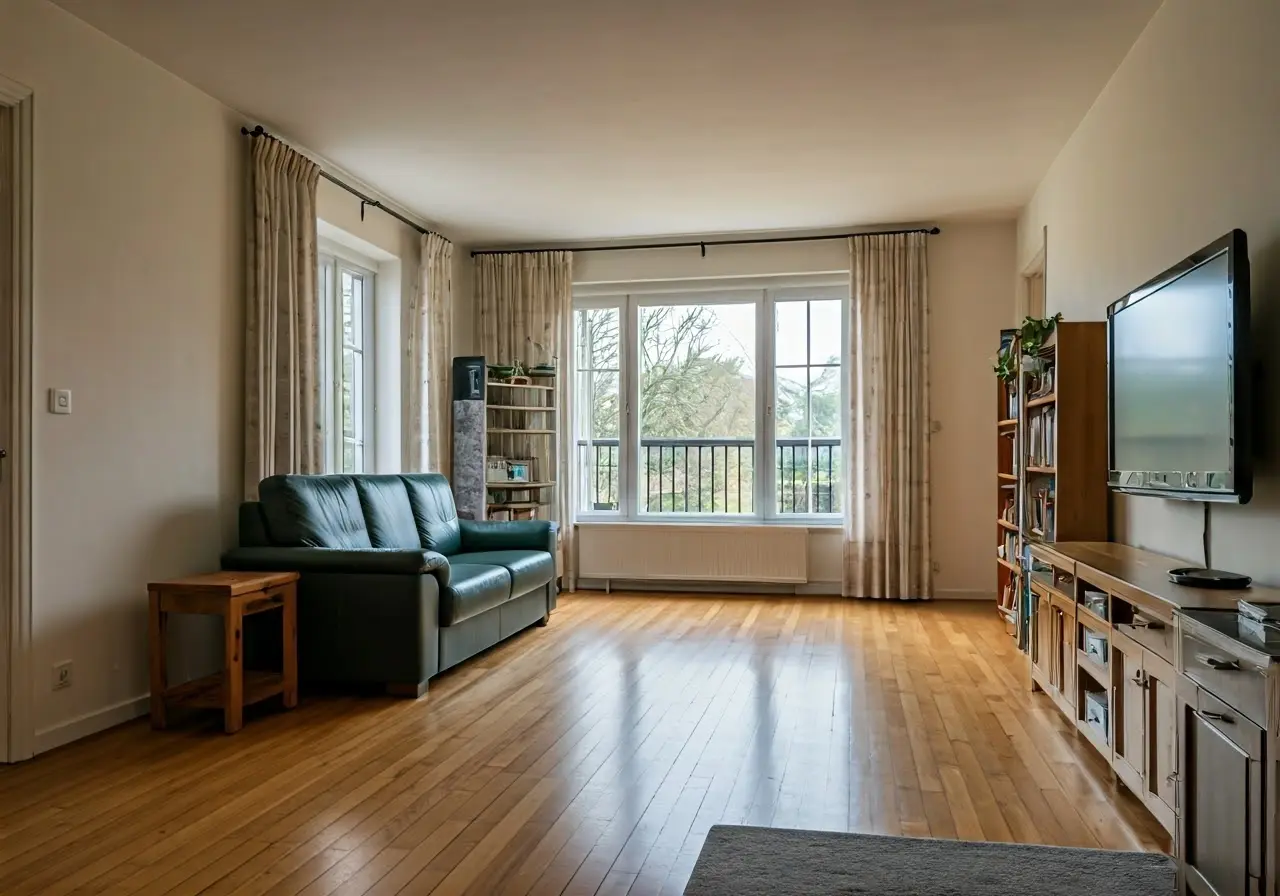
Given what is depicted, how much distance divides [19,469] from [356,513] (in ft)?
5.47

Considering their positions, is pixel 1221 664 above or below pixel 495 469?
below

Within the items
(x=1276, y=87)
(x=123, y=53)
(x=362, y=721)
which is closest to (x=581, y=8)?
(x=123, y=53)

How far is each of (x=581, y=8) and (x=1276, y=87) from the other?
7.46 feet

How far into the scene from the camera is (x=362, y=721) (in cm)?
371

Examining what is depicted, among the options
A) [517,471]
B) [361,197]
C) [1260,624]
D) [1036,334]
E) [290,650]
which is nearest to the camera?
[1260,624]

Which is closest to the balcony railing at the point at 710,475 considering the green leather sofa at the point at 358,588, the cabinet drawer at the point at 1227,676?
the green leather sofa at the point at 358,588

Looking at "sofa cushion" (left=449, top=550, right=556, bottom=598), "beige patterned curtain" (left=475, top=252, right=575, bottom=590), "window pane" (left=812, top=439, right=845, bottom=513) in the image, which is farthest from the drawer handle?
"beige patterned curtain" (left=475, top=252, right=575, bottom=590)

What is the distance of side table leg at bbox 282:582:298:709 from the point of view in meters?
3.87

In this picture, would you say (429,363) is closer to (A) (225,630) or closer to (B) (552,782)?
(A) (225,630)

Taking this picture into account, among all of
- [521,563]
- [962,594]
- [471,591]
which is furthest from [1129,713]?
[962,594]

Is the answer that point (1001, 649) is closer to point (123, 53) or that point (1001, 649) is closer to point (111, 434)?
point (111, 434)

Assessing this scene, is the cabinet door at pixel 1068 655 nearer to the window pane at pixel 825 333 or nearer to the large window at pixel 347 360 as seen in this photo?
the window pane at pixel 825 333

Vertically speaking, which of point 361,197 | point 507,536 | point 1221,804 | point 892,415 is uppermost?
point 361,197

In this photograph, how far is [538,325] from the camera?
733cm
